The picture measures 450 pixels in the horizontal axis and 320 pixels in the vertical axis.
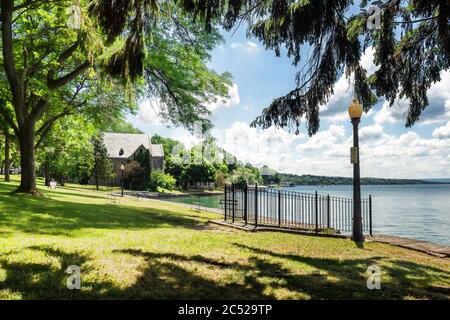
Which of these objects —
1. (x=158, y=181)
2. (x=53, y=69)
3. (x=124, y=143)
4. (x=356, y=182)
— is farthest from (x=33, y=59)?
(x=124, y=143)

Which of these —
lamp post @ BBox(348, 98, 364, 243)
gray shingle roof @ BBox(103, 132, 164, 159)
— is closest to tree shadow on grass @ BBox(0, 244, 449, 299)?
lamp post @ BBox(348, 98, 364, 243)

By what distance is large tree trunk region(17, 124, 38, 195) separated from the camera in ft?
64.2

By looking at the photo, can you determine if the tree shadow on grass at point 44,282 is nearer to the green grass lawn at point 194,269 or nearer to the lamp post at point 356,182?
the green grass lawn at point 194,269

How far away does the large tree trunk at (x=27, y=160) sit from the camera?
1958 cm

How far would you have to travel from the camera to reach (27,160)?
780 inches

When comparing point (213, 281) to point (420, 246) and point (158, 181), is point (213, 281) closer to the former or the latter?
point (420, 246)

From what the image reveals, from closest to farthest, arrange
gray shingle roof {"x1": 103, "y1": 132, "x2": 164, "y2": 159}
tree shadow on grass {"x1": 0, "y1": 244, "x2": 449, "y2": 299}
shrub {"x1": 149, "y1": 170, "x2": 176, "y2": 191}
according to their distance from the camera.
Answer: tree shadow on grass {"x1": 0, "y1": 244, "x2": 449, "y2": 299} < shrub {"x1": 149, "y1": 170, "x2": 176, "y2": 191} < gray shingle roof {"x1": 103, "y1": 132, "x2": 164, "y2": 159}

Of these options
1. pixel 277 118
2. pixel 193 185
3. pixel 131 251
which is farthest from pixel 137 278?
pixel 193 185

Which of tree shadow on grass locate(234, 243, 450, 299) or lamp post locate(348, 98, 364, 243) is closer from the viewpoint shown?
tree shadow on grass locate(234, 243, 450, 299)

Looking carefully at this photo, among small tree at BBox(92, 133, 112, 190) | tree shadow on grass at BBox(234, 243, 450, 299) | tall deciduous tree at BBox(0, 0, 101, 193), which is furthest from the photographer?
small tree at BBox(92, 133, 112, 190)

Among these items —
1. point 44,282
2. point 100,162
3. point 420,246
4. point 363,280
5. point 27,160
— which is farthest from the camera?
point 100,162

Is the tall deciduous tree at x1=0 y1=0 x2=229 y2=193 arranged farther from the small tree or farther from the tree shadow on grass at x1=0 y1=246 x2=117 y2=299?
the small tree

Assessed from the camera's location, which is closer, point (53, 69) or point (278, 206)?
point (278, 206)
